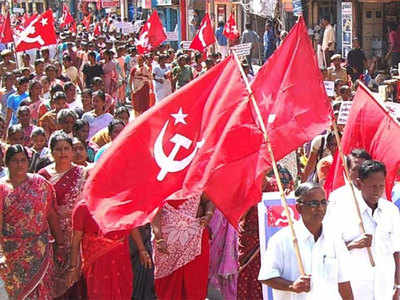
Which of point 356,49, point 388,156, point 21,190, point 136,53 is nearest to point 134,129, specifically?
point 21,190

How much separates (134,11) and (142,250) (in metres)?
33.5

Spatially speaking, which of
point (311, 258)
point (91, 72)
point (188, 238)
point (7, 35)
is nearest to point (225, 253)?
point (188, 238)

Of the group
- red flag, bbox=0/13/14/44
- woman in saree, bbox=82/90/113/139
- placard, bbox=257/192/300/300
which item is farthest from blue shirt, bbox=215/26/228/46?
placard, bbox=257/192/300/300

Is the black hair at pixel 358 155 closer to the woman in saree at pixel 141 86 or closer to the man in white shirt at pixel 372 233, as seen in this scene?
the man in white shirt at pixel 372 233

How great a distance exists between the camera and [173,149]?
5160 mm

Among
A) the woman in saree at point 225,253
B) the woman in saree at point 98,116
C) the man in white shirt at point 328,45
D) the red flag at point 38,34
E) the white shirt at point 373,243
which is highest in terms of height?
the red flag at point 38,34

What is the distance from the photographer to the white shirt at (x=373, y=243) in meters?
4.96

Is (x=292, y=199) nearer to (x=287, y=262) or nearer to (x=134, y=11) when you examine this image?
(x=287, y=262)

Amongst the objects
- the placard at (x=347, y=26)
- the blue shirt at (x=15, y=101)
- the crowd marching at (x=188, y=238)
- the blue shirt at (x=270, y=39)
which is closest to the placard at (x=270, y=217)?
the crowd marching at (x=188, y=238)

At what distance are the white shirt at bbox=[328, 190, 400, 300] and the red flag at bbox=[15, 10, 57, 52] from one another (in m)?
10.5

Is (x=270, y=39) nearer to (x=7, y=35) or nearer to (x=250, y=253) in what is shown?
(x=7, y=35)

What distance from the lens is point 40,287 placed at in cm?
571

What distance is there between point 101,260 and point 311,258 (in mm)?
1951

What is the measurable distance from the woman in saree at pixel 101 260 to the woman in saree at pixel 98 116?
3063 mm
